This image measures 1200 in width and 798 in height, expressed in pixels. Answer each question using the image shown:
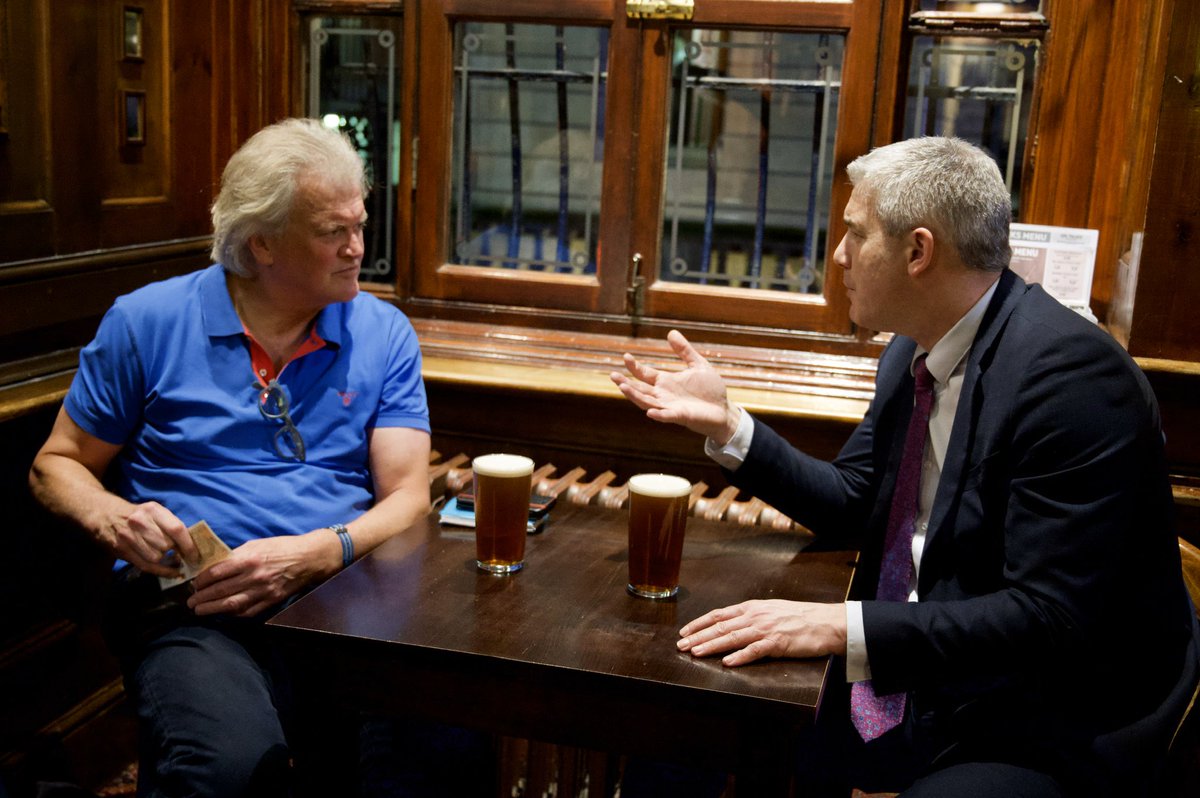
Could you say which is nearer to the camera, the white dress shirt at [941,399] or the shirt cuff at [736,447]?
the white dress shirt at [941,399]

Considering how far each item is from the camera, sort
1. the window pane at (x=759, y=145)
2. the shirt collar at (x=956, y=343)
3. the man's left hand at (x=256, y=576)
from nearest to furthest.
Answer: the shirt collar at (x=956, y=343)
the man's left hand at (x=256, y=576)
the window pane at (x=759, y=145)

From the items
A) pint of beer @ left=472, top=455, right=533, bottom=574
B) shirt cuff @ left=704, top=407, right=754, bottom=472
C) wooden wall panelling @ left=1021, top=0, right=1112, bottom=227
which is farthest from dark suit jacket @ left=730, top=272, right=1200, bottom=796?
wooden wall panelling @ left=1021, top=0, right=1112, bottom=227

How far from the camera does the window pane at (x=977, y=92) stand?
2711 millimetres

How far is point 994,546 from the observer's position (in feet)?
5.45

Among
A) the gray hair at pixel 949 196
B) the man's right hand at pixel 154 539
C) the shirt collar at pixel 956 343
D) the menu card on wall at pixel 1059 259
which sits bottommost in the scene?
the man's right hand at pixel 154 539

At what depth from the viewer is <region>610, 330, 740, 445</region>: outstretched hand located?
193 centimetres

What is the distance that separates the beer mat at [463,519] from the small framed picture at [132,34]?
4.46 ft

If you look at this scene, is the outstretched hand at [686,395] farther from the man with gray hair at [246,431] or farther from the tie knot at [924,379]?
the man with gray hair at [246,431]

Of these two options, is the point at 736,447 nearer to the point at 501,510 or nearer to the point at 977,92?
the point at 501,510

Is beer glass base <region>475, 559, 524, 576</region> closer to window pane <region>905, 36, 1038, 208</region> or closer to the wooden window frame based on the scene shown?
the wooden window frame

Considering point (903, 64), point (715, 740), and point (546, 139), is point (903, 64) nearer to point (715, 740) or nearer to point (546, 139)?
point (546, 139)

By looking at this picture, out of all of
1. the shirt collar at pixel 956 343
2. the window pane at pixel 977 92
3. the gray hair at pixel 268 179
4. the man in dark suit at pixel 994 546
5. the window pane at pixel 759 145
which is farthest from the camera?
the window pane at pixel 759 145

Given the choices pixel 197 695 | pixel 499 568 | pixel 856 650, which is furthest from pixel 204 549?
pixel 856 650

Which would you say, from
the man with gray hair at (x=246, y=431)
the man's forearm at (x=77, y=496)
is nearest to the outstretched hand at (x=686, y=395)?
the man with gray hair at (x=246, y=431)
